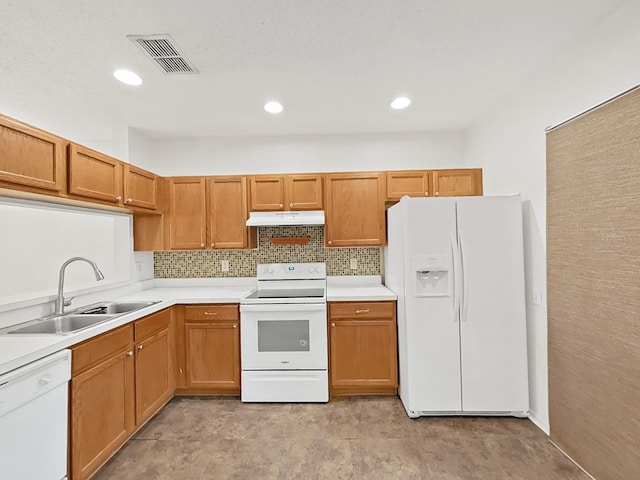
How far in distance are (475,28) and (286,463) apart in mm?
2814

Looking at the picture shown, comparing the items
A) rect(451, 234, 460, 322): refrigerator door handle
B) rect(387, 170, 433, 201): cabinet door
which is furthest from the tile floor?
rect(387, 170, 433, 201): cabinet door

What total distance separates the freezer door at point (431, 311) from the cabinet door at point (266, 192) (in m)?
1.37

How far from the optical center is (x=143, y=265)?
3.46 metres

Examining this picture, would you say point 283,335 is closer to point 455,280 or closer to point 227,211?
point 227,211

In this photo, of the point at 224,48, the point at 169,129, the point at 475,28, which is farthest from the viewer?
the point at 169,129

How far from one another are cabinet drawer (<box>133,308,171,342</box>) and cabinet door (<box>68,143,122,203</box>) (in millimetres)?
974

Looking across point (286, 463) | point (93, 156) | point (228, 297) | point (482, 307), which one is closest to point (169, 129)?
point (93, 156)

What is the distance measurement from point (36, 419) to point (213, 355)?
4.76ft

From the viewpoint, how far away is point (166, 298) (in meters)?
2.90

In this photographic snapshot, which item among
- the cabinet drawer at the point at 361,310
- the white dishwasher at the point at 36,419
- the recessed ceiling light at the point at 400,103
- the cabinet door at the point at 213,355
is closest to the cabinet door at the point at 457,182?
the recessed ceiling light at the point at 400,103

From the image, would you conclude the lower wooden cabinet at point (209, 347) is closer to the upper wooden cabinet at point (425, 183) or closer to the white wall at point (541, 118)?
the upper wooden cabinet at point (425, 183)

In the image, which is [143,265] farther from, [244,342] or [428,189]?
[428,189]

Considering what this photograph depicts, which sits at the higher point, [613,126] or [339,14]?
[339,14]

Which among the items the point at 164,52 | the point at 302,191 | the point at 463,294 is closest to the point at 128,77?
the point at 164,52
